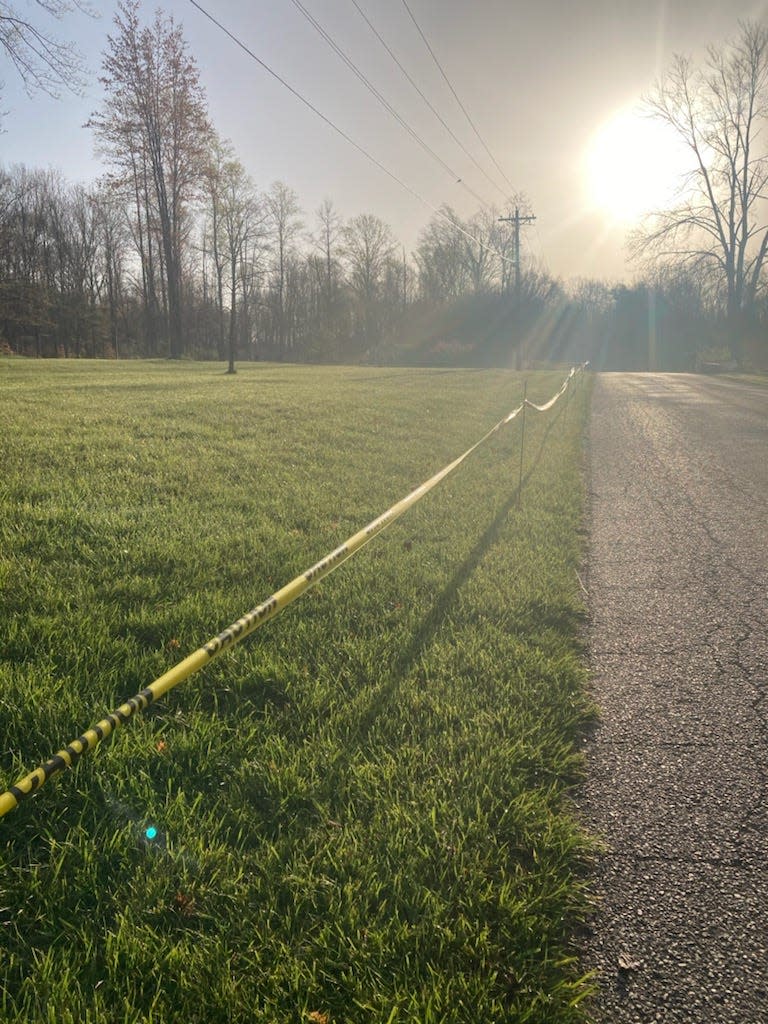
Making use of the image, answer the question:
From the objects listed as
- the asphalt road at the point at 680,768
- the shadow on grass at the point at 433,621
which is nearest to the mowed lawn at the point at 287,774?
the shadow on grass at the point at 433,621

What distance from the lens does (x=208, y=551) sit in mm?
4828

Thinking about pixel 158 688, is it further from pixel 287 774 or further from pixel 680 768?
pixel 680 768

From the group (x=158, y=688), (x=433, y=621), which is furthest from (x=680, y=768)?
(x=158, y=688)

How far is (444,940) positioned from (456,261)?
78657 mm

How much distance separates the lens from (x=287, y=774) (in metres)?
2.48

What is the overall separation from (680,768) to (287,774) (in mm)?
1678

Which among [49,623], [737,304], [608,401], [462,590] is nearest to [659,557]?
[462,590]

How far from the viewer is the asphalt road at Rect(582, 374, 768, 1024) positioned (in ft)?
5.92

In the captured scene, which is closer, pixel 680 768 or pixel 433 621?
pixel 680 768

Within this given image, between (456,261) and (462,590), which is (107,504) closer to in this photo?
(462,590)

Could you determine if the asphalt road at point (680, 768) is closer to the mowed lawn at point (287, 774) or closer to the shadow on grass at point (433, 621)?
the mowed lawn at point (287, 774)

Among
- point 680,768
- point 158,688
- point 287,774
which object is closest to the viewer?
point 158,688

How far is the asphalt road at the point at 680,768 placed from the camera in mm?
1805

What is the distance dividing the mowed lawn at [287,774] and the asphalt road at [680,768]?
17 cm
